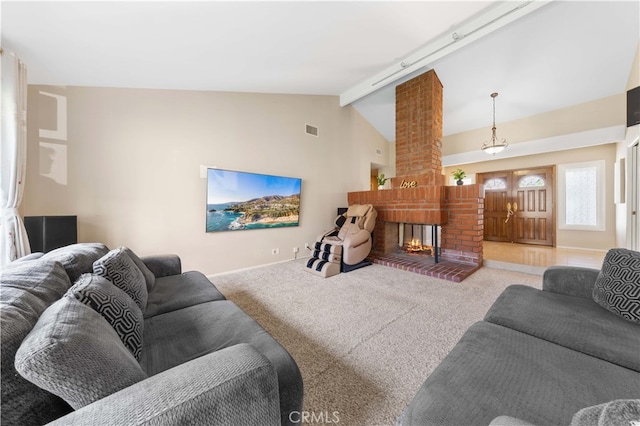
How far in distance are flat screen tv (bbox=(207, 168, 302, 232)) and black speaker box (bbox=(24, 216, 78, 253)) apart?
1.40 metres

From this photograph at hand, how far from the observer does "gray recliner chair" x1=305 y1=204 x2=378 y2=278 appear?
140 inches

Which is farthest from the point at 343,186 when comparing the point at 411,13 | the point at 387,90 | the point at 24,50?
the point at 24,50

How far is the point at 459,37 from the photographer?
2922 millimetres

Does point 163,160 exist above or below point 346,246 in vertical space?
above

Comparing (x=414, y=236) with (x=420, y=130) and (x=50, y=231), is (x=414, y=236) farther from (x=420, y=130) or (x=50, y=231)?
(x=50, y=231)

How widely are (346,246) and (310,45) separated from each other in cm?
277

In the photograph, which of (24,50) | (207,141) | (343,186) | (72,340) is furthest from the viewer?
(343,186)

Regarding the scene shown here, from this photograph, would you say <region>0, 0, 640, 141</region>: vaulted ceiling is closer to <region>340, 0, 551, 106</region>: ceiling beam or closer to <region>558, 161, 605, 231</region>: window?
<region>340, 0, 551, 106</region>: ceiling beam

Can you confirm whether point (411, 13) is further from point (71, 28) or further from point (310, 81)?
point (71, 28)

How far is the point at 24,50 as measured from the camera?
6.54ft

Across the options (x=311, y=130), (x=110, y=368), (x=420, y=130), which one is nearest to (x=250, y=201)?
(x=311, y=130)

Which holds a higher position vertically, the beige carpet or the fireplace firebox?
the fireplace firebox

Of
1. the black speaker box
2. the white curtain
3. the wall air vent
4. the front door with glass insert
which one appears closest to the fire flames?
the front door with glass insert

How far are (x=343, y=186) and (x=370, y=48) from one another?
2723mm
